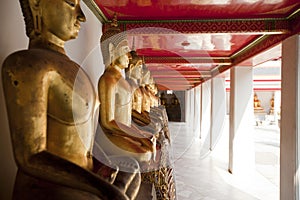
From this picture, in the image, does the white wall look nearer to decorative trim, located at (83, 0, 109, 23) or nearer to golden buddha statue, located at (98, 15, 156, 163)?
golden buddha statue, located at (98, 15, 156, 163)

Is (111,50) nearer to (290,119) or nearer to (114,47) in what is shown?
(114,47)

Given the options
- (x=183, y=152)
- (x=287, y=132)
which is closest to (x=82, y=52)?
(x=287, y=132)

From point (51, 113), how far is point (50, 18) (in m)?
0.33

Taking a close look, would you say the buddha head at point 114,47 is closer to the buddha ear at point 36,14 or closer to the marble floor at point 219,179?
the buddha ear at point 36,14

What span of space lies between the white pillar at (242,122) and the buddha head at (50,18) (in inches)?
162

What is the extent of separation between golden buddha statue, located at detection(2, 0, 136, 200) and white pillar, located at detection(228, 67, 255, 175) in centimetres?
403

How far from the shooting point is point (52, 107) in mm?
951

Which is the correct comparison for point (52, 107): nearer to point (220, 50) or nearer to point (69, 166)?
point (69, 166)

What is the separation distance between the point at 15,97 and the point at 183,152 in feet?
19.7


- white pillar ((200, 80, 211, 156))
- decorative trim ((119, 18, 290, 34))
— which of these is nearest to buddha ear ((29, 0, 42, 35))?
decorative trim ((119, 18, 290, 34))

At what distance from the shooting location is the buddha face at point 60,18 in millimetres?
1011

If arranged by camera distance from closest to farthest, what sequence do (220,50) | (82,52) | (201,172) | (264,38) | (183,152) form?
(82,52) < (264,38) < (220,50) < (201,172) < (183,152)

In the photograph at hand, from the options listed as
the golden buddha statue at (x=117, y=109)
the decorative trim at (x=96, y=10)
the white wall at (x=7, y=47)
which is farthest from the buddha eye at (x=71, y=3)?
the decorative trim at (x=96, y=10)

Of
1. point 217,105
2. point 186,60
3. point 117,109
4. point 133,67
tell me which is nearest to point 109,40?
point 117,109
